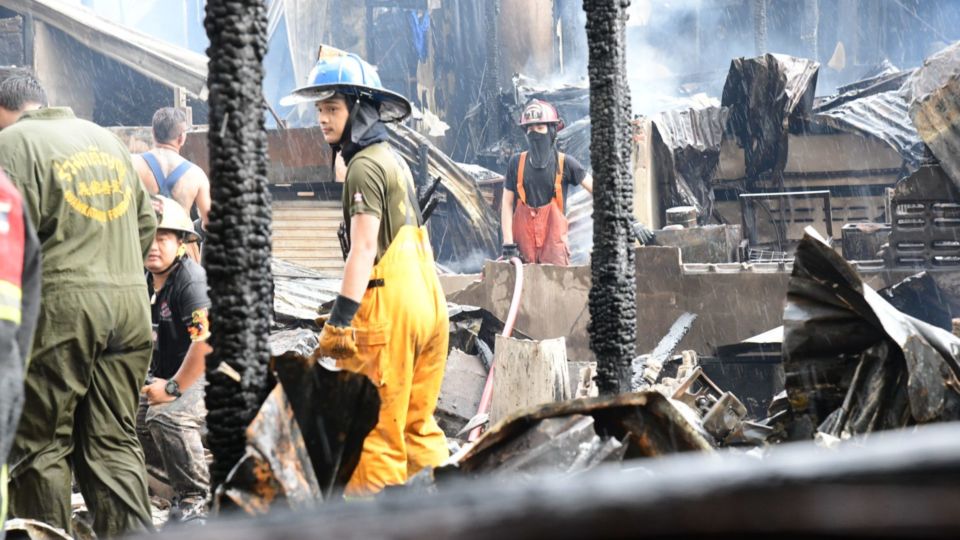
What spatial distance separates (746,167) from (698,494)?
60.0 ft

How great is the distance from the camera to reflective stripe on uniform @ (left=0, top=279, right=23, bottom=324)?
2197 mm

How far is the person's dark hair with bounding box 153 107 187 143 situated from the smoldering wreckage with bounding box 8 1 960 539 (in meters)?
1.44

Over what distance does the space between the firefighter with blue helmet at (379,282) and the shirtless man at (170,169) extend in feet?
8.70

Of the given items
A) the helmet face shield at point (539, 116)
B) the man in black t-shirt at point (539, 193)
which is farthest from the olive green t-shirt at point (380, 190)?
the helmet face shield at point (539, 116)

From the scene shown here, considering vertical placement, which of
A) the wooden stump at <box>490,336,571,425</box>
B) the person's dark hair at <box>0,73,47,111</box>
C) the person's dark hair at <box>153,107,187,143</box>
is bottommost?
the wooden stump at <box>490,336,571,425</box>

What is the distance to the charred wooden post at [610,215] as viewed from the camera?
18.7 ft

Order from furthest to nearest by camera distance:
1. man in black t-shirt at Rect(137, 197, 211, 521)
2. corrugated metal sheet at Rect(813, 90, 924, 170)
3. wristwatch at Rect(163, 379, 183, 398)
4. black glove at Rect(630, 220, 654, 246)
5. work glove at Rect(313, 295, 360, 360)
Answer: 1. corrugated metal sheet at Rect(813, 90, 924, 170)
2. black glove at Rect(630, 220, 654, 246)
3. man in black t-shirt at Rect(137, 197, 211, 521)
4. wristwatch at Rect(163, 379, 183, 398)
5. work glove at Rect(313, 295, 360, 360)

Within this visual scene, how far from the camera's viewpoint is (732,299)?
32.5 ft

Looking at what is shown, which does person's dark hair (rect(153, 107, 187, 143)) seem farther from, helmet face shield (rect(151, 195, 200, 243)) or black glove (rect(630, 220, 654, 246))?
black glove (rect(630, 220, 654, 246))

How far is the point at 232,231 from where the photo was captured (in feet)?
11.2

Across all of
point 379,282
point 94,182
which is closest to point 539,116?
point 379,282

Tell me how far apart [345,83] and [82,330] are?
5.29 feet

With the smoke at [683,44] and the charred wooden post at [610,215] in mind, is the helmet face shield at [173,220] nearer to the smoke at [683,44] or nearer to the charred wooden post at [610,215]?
the charred wooden post at [610,215]

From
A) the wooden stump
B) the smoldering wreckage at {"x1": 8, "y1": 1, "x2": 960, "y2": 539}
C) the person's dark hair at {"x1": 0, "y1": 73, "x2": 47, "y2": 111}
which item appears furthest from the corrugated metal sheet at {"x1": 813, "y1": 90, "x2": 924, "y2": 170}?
the person's dark hair at {"x1": 0, "y1": 73, "x2": 47, "y2": 111}
